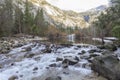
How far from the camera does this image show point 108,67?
1367 centimetres

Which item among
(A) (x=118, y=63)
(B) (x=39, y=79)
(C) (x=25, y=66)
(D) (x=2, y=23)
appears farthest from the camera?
(D) (x=2, y=23)

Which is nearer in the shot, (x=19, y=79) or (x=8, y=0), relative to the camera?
(x=19, y=79)

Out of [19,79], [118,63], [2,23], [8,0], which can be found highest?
[8,0]

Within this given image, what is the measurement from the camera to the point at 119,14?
49812mm

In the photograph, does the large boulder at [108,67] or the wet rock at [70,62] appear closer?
the large boulder at [108,67]

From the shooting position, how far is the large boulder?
13.0 metres

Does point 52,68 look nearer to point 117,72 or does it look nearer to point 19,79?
point 19,79

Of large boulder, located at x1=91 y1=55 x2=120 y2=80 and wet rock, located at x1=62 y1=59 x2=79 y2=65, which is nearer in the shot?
large boulder, located at x1=91 y1=55 x2=120 y2=80

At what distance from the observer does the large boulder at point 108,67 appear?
1305 centimetres

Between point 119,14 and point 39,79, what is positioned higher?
point 119,14

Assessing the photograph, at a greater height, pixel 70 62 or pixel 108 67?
pixel 108 67

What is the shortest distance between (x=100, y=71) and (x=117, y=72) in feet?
5.25

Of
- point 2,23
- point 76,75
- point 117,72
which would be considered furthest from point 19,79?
point 2,23

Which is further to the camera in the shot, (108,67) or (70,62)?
(70,62)
